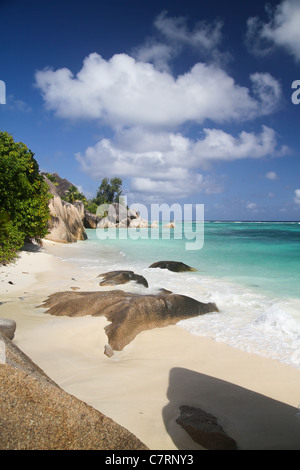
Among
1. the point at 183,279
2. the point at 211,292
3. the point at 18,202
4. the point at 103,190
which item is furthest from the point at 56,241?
the point at 103,190

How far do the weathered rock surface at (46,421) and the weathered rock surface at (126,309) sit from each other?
8.04 ft

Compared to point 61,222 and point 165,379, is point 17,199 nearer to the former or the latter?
point 61,222

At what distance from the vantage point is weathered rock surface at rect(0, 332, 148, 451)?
5.48 feet

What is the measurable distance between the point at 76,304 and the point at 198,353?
2755mm

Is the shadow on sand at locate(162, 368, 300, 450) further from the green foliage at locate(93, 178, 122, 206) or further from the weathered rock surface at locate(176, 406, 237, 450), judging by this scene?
the green foliage at locate(93, 178, 122, 206)

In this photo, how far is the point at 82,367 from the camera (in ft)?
11.8

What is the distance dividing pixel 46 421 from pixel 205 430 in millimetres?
1418

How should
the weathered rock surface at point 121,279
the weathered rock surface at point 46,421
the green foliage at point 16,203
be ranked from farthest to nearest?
the green foliage at point 16,203 < the weathered rock surface at point 121,279 < the weathered rock surface at point 46,421

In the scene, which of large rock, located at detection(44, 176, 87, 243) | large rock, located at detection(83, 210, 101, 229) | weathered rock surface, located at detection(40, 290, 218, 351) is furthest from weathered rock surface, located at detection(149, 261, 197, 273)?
large rock, located at detection(83, 210, 101, 229)

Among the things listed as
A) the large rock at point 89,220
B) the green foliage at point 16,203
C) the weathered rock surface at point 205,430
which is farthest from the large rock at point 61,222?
the large rock at point 89,220

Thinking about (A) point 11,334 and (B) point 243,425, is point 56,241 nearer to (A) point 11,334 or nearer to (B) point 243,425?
(A) point 11,334

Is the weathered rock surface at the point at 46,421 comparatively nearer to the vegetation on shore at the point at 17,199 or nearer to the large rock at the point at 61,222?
the vegetation on shore at the point at 17,199

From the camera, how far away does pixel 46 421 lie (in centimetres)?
180

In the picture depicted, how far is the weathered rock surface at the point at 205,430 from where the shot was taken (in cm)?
232
